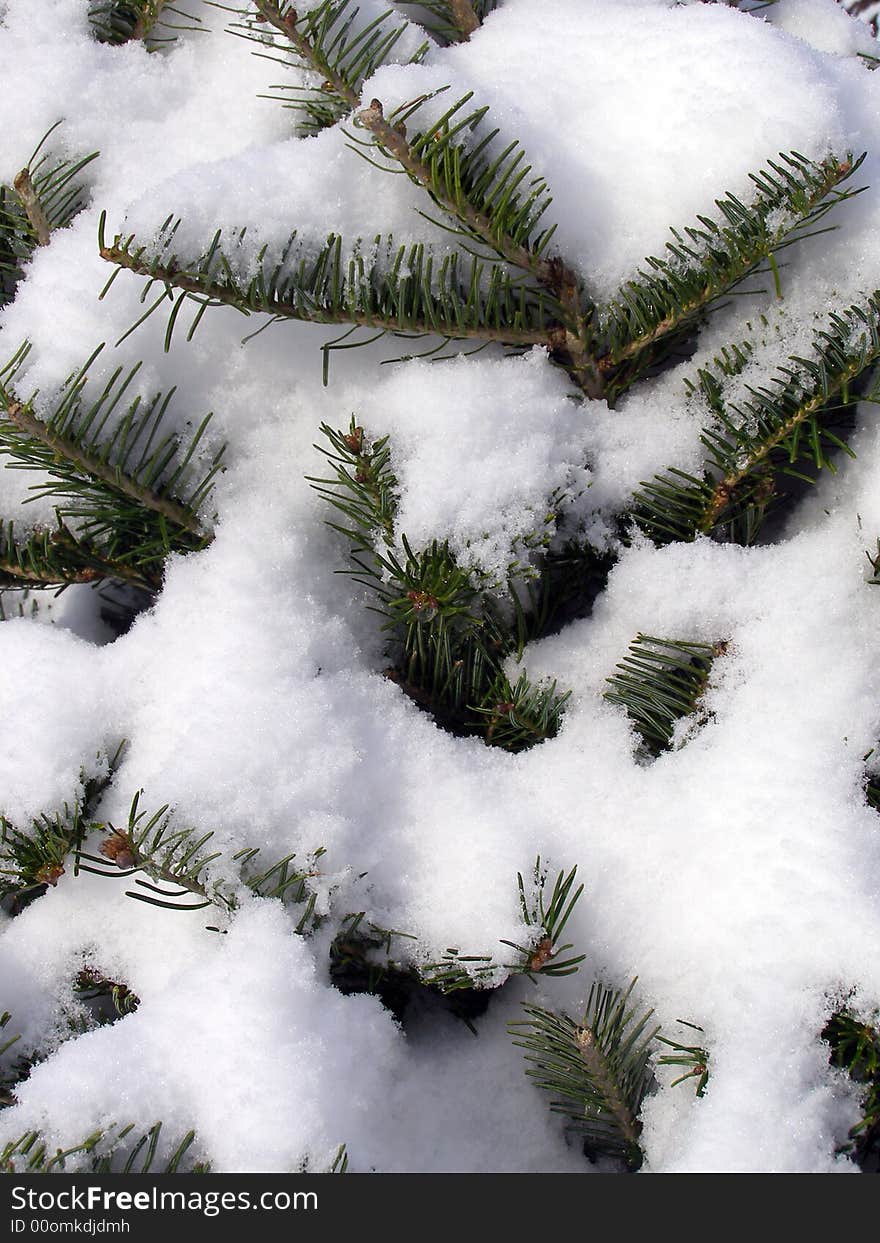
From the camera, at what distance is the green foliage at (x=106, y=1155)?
675 mm

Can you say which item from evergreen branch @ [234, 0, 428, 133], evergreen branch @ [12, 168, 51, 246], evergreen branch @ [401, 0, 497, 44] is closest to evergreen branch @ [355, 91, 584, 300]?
evergreen branch @ [234, 0, 428, 133]

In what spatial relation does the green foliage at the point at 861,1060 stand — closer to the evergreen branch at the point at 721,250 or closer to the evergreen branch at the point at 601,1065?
the evergreen branch at the point at 601,1065

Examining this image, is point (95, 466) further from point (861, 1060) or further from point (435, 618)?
point (861, 1060)

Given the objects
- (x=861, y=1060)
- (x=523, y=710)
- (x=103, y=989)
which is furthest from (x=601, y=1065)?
(x=103, y=989)

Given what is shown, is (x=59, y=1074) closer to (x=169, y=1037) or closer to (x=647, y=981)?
(x=169, y=1037)

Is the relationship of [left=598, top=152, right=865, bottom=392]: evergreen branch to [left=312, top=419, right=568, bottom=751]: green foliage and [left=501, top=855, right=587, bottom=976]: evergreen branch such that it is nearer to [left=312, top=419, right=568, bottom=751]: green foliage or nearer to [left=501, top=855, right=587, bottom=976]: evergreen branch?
[left=312, top=419, right=568, bottom=751]: green foliage

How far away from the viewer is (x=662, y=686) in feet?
2.81

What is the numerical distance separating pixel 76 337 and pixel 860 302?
2.36 ft

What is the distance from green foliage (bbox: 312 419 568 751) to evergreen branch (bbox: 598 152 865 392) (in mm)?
251

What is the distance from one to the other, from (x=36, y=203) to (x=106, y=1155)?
834 millimetres

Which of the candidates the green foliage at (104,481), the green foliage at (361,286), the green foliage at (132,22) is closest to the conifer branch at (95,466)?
the green foliage at (104,481)

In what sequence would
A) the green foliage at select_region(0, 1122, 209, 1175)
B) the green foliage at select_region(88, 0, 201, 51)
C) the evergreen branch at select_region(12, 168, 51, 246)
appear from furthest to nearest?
1. the green foliage at select_region(88, 0, 201, 51)
2. the evergreen branch at select_region(12, 168, 51, 246)
3. the green foliage at select_region(0, 1122, 209, 1175)

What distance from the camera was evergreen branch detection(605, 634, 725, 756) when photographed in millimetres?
844

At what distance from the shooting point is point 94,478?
0.88 metres
